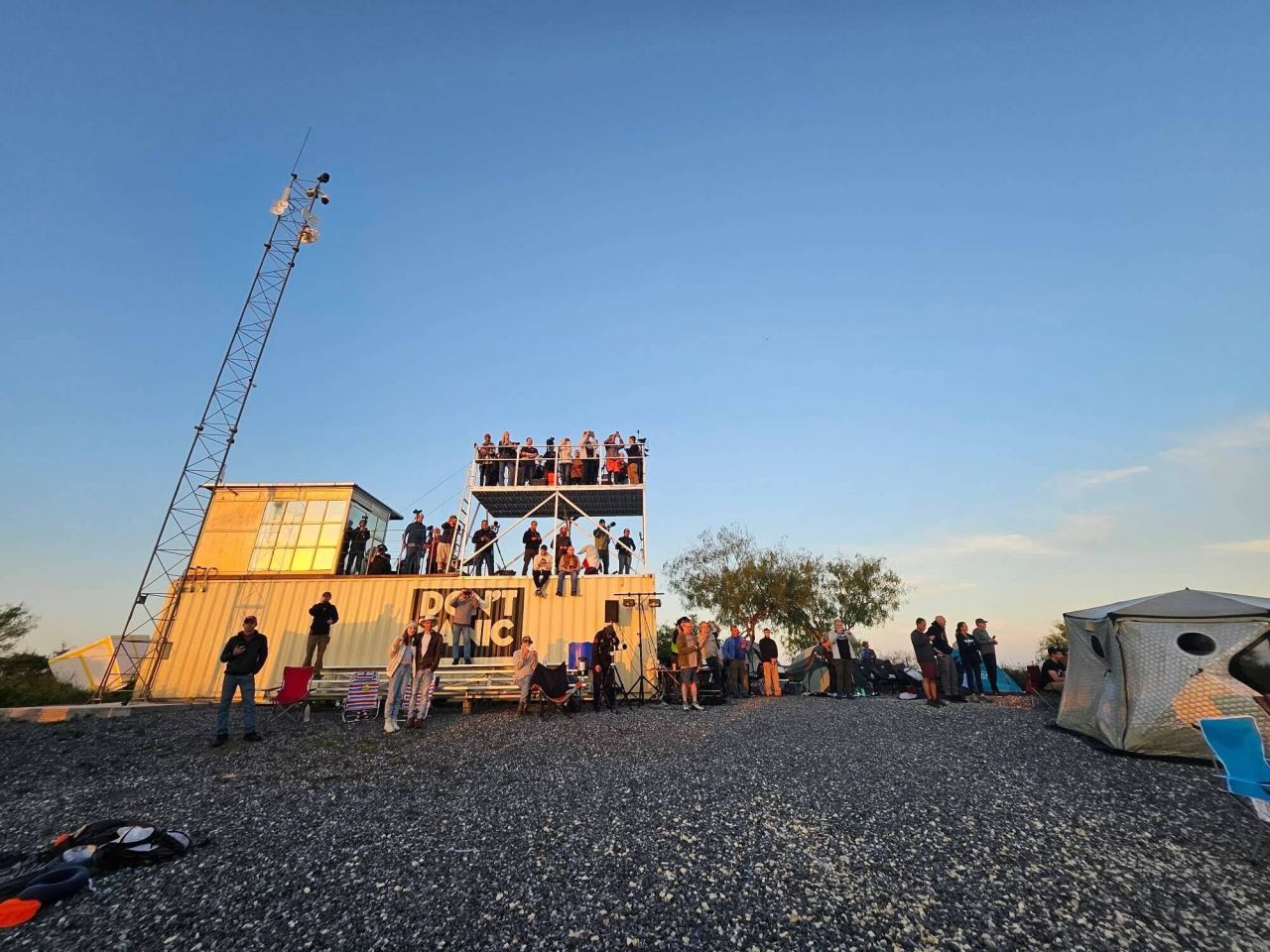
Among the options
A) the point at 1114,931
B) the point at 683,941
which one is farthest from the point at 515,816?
the point at 1114,931

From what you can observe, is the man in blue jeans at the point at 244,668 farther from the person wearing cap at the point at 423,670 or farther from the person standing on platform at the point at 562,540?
the person standing on platform at the point at 562,540

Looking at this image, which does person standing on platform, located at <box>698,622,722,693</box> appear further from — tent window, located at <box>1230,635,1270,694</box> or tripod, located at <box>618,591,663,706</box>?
tent window, located at <box>1230,635,1270,694</box>

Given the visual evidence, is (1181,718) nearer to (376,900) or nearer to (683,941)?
(683,941)

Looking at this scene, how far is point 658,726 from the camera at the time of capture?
10.1 metres

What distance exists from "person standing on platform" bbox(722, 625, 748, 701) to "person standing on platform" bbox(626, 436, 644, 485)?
564 centimetres

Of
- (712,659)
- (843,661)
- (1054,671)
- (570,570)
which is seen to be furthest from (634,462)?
(1054,671)

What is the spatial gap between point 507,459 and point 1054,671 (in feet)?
54.6

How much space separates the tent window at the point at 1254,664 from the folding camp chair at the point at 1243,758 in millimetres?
2811

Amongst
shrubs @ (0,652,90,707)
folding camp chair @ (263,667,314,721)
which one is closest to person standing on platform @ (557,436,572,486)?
folding camp chair @ (263,667,314,721)

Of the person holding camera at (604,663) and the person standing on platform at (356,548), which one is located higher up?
the person standing on platform at (356,548)

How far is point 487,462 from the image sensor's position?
17594mm

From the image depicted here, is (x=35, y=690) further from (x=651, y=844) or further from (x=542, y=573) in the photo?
(x=651, y=844)

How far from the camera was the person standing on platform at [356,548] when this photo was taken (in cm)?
1730

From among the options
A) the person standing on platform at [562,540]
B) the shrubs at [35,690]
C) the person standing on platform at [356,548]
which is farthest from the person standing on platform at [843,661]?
the shrubs at [35,690]
